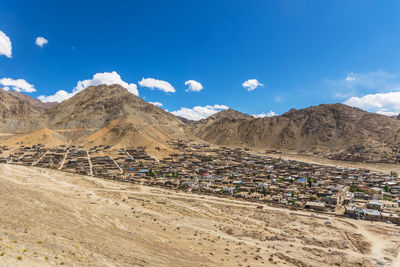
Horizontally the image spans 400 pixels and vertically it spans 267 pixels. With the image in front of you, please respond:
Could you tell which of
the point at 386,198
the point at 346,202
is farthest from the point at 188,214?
the point at 386,198

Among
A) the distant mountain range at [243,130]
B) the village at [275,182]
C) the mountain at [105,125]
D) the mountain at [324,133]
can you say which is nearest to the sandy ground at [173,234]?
the village at [275,182]

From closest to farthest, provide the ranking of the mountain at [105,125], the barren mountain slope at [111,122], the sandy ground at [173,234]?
the sandy ground at [173,234] → the mountain at [105,125] → the barren mountain slope at [111,122]

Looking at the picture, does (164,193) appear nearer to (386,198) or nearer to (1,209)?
(1,209)

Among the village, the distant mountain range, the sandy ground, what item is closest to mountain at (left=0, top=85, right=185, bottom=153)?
the distant mountain range

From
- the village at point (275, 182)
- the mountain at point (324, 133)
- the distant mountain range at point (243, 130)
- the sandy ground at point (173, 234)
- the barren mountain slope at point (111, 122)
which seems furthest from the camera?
the barren mountain slope at point (111, 122)

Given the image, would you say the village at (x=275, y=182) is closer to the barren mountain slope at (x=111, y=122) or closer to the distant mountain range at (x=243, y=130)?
the distant mountain range at (x=243, y=130)

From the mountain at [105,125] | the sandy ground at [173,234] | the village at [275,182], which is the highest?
the mountain at [105,125]

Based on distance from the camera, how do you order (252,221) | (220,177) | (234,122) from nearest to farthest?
(252,221)
(220,177)
(234,122)

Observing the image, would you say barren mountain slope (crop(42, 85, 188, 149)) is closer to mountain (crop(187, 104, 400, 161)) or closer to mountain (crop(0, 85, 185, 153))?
mountain (crop(0, 85, 185, 153))

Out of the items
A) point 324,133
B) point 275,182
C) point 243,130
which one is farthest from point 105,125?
point 324,133
